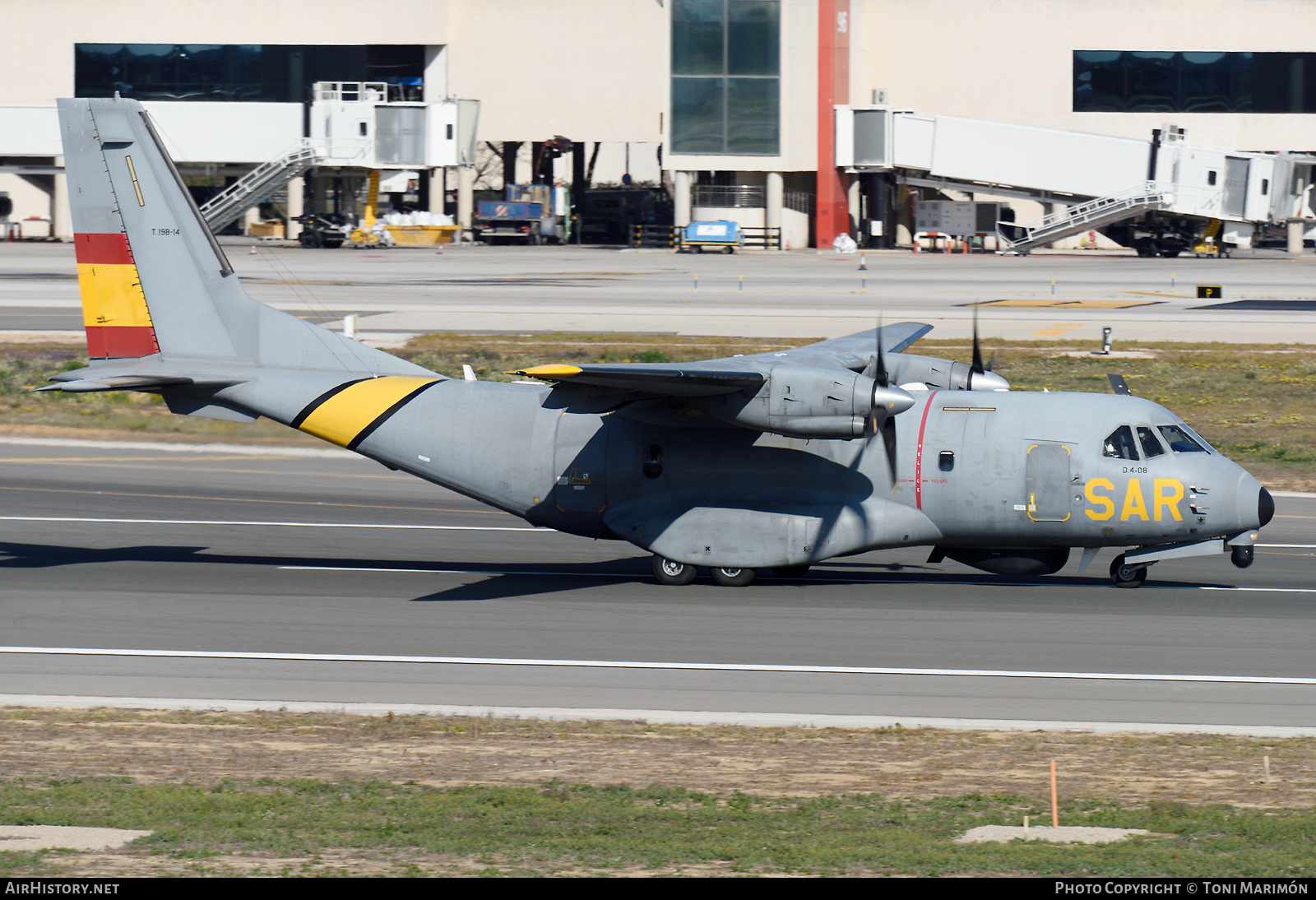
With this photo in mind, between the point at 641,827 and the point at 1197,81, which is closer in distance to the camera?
the point at 641,827

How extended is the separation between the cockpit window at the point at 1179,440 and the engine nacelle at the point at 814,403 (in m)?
4.08

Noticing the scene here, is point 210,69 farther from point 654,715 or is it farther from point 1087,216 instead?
point 654,715

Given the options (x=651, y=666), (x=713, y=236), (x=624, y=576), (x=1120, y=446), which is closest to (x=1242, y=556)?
(x=1120, y=446)

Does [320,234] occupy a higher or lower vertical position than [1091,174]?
lower

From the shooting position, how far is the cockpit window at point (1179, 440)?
1975 centimetres

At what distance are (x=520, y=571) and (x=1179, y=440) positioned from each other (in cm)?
993

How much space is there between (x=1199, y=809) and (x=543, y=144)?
9759 cm

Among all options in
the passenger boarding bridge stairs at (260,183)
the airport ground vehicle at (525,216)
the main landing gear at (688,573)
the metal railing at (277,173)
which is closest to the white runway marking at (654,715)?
the main landing gear at (688,573)

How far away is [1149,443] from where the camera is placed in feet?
64.8

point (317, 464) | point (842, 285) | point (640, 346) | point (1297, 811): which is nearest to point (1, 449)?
point (317, 464)

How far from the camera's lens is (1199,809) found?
39.2ft

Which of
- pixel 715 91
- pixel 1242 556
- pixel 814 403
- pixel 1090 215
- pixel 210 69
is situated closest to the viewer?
pixel 814 403

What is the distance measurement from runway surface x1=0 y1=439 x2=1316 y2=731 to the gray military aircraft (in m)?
0.95
